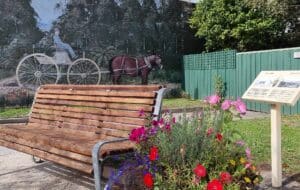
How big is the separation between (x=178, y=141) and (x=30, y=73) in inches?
563

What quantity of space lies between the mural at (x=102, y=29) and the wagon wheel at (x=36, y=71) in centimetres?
22

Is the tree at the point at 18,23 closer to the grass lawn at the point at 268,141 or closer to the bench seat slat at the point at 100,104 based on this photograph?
the grass lawn at the point at 268,141

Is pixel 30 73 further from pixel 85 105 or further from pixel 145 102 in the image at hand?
pixel 145 102

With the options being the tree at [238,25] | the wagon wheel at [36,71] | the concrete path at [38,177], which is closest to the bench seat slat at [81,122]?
the concrete path at [38,177]

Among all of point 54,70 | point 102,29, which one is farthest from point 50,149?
point 102,29

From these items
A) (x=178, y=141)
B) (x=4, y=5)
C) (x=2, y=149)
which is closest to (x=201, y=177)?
(x=178, y=141)

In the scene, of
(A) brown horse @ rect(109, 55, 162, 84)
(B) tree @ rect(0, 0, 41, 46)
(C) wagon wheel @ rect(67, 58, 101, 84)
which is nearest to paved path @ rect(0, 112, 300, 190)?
(B) tree @ rect(0, 0, 41, 46)

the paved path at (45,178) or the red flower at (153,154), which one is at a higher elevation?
the red flower at (153,154)

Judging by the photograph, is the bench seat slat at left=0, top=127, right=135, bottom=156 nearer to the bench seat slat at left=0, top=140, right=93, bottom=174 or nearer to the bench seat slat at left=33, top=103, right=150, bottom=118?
Answer: the bench seat slat at left=0, top=140, right=93, bottom=174

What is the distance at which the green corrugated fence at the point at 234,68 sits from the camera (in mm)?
13818

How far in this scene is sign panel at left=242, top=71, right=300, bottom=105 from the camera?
5133 mm

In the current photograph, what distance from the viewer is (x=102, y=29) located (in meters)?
19.1

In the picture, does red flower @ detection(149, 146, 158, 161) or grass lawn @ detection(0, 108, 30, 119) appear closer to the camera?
red flower @ detection(149, 146, 158, 161)

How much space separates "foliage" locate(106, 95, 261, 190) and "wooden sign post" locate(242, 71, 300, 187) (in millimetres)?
1162
